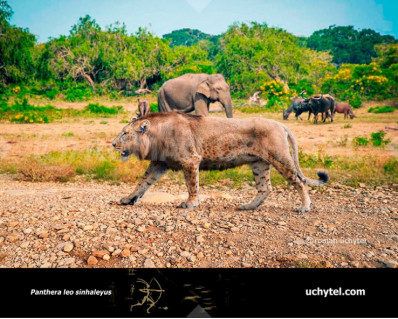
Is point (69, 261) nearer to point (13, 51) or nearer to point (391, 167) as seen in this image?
point (391, 167)

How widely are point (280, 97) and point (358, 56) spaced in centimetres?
655

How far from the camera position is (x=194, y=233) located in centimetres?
502

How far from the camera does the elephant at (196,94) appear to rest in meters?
13.4

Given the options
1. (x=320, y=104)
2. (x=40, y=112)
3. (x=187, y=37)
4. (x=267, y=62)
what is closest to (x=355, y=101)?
(x=320, y=104)

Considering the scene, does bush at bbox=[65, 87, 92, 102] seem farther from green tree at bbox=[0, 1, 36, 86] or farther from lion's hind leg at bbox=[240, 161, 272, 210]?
lion's hind leg at bbox=[240, 161, 272, 210]

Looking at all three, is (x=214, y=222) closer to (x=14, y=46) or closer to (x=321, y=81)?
(x=14, y=46)

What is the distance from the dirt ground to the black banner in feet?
2.35

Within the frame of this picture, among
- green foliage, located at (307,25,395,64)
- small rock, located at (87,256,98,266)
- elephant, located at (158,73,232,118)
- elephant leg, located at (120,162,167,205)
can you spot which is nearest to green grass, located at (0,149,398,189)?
elephant leg, located at (120,162,167,205)

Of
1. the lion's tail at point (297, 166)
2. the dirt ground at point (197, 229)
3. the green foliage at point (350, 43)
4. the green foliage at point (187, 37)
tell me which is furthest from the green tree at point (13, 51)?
the green foliage at point (187, 37)

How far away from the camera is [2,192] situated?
303 inches

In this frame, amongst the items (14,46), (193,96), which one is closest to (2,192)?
(193,96)

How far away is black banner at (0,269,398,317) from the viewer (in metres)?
3.15

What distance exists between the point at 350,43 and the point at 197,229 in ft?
84.9

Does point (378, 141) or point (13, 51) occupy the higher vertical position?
point (13, 51)
